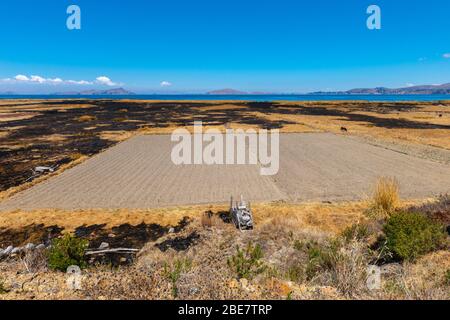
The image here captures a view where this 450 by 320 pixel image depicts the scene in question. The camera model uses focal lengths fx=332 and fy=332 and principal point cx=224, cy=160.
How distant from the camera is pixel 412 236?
25.4 ft

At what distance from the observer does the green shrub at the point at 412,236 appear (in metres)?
7.58

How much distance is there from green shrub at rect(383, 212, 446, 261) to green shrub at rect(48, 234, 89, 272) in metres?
7.30

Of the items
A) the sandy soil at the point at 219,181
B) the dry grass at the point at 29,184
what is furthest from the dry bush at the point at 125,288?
the dry grass at the point at 29,184

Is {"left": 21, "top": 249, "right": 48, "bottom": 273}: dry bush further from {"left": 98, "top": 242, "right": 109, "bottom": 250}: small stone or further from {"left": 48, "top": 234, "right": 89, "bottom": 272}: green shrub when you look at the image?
{"left": 98, "top": 242, "right": 109, "bottom": 250}: small stone

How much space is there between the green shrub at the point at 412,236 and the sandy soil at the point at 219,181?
6.23m

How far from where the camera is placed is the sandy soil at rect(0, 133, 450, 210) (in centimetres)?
1475

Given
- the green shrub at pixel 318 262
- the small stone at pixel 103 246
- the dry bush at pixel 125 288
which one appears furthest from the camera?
the small stone at pixel 103 246

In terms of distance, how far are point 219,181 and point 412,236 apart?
1105 cm

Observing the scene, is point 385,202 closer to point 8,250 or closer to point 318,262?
point 318,262

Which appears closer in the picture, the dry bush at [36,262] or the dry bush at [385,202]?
the dry bush at [36,262]

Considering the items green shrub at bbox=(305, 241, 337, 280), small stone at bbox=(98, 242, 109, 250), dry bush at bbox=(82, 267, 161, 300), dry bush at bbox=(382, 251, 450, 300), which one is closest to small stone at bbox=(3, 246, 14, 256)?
Answer: small stone at bbox=(98, 242, 109, 250)

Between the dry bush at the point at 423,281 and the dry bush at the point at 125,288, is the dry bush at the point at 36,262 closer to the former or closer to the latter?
the dry bush at the point at 125,288

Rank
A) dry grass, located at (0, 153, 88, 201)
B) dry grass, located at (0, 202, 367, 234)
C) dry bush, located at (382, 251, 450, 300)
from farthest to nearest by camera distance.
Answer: dry grass, located at (0, 153, 88, 201) < dry grass, located at (0, 202, 367, 234) < dry bush, located at (382, 251, 450, 300)
